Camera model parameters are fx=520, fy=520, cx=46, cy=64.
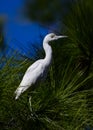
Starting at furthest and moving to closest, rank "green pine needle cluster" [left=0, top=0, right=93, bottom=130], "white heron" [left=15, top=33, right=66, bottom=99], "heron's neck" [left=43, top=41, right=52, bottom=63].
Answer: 1. "heron's neck" [left=43, top=41, right=52, bottom=63]
2. "white heron" [left=15, top=33, right=66, bottom=99]
3. "green pine needle cluster" [left=0, top=0, right=93, bottom=130]

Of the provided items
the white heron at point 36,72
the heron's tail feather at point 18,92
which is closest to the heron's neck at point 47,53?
the white heron at point 36,72

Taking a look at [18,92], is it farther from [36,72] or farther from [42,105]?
[36,72]

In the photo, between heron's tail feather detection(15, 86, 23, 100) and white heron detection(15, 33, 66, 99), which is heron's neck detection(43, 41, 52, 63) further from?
heron's tail feather detection(15, 86, 23, 100)

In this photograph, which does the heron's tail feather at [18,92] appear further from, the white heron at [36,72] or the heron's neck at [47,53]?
the heron's neck at [47,53]

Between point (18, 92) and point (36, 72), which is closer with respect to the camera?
Answer: point (18, 92)

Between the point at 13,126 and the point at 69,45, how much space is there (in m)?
0.57

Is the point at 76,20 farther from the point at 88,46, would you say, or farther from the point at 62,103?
the point at 62,103

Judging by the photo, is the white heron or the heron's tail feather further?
the white heron

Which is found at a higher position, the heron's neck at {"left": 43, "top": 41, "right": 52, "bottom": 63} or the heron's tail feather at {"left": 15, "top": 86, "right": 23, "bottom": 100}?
the heron's neck at {"left": 43, "top": 41, "right": 52, "bottom": 63}

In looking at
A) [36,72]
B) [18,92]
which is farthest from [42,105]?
[36,72]

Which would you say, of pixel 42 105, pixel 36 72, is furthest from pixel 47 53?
pixel 42 105

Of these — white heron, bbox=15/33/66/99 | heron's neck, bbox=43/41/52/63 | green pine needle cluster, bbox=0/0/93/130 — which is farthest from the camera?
heron's neck, bbox=43/41/52/63

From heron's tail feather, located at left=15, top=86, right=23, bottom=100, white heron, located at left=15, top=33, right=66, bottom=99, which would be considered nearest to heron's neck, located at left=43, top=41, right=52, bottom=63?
white heron, located at left=15, top=33, right=66, bottom=99

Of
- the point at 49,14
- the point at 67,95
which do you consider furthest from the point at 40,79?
Answer: the point at 49,14
